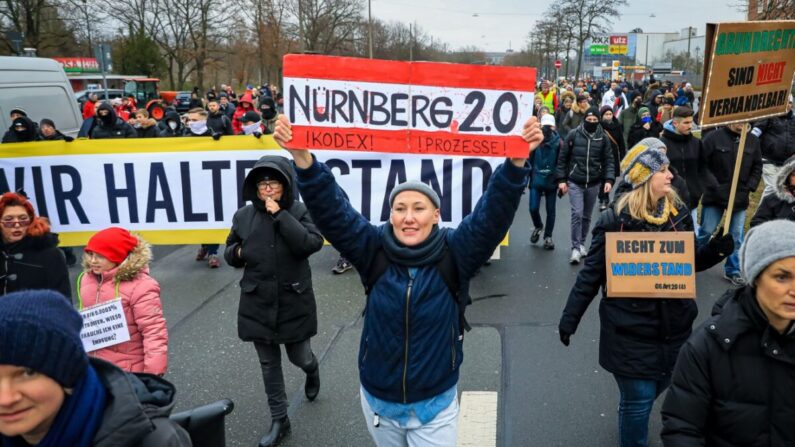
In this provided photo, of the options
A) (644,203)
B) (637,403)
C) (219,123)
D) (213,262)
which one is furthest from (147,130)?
(637,403)

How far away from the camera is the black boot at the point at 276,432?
152 inches

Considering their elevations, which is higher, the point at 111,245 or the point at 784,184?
the point at 784,184

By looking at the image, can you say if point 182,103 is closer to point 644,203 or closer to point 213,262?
point 213,262

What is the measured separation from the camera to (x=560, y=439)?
3.87 metres

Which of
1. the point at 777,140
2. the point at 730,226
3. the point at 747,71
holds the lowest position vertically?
the point at 730,226

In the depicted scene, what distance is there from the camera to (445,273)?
2.62 meters

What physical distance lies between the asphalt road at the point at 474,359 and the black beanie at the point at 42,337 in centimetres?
256

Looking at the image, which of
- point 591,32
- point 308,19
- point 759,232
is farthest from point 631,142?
point 308,19

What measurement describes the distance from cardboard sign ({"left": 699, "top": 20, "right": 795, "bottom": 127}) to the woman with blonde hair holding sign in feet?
1.63

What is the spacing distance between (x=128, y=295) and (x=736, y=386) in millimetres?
2848

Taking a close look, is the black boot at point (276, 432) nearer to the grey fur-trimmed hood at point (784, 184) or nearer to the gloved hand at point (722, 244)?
the gloved hand at point (722, 244)

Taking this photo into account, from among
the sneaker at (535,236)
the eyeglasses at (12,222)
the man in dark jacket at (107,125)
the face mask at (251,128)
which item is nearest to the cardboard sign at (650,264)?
the eyeglasses at (12,222)

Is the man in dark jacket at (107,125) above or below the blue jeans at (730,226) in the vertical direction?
above

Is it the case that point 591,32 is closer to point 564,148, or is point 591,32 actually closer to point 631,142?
point 631,142
